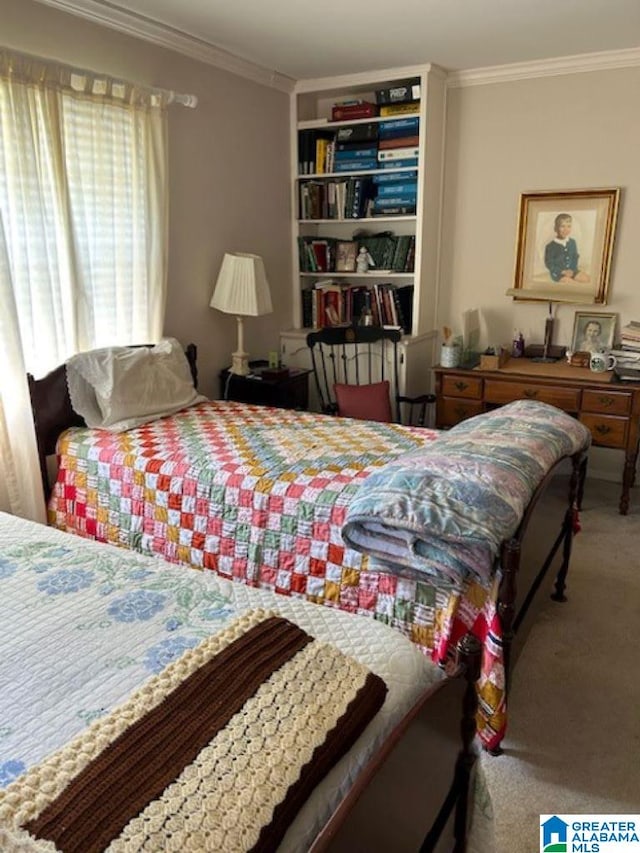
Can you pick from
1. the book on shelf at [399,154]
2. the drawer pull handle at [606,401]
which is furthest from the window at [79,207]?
the drawer pull handle at [606,401]

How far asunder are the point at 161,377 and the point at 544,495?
1837 mm

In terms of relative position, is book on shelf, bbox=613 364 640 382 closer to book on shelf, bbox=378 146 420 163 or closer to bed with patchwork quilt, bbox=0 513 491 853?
book on shelf, bbox=378 146 420 163

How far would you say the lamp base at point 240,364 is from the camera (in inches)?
143

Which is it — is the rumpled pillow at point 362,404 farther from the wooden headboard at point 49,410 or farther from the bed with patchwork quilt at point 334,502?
the wooden headboard at point 49,410

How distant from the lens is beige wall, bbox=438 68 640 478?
351cm

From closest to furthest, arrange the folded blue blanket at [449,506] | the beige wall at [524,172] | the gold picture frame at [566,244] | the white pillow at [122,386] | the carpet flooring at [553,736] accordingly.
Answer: the carpet flooring at [553,736] → the folded blue blanket at [449,506] → the white pillow at [122,386] → the beige wall at [524,172] → the gold picture frame at [566,244]

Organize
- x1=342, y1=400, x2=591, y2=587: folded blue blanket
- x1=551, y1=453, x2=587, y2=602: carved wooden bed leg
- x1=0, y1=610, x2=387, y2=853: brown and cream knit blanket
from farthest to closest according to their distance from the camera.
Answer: x1=551, y1=453, x2=587, y2=602: carved wooden bed leg → x1=342, y1=400, x2=591, y2=587: folded blue blanket → x1=0, y1=610, x2=387, y2=853: brown and cream knit blanket

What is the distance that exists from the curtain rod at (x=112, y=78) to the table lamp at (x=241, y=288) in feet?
2.60

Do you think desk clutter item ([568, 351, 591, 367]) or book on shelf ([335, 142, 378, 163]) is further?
book on shelf ([335, 142, 378, 163])

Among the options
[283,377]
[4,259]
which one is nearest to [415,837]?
[4,259]

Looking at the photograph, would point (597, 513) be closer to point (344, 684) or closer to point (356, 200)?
Answer: point (356, 200)

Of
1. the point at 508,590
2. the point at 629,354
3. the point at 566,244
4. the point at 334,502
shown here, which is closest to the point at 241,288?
the point at 334,502

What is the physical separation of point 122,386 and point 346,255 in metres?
1.95

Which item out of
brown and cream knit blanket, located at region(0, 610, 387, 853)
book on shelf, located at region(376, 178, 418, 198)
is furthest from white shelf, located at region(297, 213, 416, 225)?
brown and cream knit blanket, located at region(0, 610, 387, 853)
